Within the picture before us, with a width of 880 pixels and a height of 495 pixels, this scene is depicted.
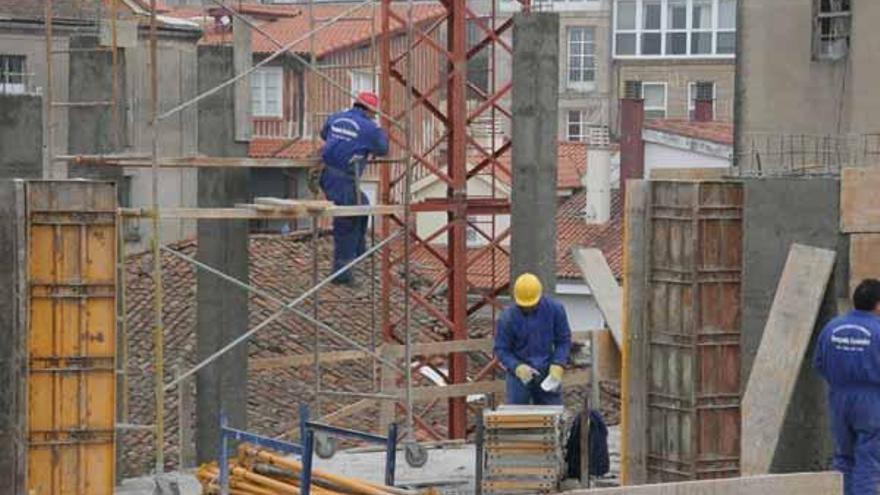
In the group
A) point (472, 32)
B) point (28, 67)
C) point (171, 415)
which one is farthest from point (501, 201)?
point (472, 32)

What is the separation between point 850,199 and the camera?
1459 centimetres

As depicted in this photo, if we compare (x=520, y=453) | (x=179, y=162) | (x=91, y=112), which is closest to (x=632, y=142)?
(x=91, y=112)

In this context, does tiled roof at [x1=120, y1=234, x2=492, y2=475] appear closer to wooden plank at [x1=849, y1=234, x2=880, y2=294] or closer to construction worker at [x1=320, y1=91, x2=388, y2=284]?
construction worker at [x1=320, y1=91, x2=388, y2=284]

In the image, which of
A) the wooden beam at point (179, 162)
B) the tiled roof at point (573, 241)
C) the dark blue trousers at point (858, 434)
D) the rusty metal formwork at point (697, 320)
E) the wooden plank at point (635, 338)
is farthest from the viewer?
the tiled roof at point (573, 241)

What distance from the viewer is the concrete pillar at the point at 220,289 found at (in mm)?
19859

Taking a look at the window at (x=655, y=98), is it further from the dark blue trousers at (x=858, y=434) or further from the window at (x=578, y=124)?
the dark blue trousers at (x=858, y=434)

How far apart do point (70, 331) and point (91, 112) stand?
9.03 meters

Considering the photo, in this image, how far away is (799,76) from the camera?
78.9 ft

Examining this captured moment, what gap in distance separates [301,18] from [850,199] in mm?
36624

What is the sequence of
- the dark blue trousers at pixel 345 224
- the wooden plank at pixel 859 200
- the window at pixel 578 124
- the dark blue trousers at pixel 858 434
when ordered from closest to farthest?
1. the dark blue trousers at pixel 858 434
2. the wooden plank at pixel 859 200
3. the dark blue trousers at pixel 345 224
4. the window at pixel 578 124

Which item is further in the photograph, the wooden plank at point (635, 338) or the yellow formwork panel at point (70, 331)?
the wooden plank at point (635, 338)

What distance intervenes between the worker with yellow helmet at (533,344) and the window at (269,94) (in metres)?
35.4

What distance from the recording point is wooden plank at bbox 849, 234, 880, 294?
47.8 ft

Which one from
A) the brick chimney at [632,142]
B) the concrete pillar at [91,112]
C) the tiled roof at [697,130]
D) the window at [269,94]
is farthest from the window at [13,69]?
the concrete pillar at [91,112]
